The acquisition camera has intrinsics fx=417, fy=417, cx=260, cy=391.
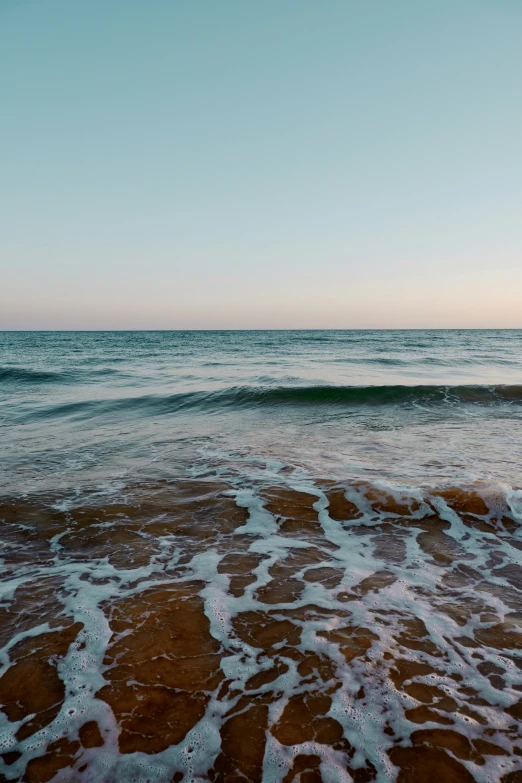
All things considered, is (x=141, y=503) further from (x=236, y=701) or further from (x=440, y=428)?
(x=440, y=428)

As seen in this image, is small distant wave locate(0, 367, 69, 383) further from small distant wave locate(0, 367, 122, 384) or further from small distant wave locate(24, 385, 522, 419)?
small distant wave locate(24, 385, 522, 419)

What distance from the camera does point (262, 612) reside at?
318 centimetres

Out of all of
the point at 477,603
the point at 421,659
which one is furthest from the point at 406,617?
the point at 477,603

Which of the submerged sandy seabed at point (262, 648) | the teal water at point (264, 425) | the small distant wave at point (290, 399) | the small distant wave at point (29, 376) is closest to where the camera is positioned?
the submerged sandy seabed at point (262, 648)

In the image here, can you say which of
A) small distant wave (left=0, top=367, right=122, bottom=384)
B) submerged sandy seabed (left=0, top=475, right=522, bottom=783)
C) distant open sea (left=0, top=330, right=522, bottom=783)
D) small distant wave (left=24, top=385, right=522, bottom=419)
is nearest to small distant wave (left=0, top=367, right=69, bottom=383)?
small distant wave (left=0, top=367, right=122, bottom=384)

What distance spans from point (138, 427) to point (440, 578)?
773 cm

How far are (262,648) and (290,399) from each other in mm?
10765

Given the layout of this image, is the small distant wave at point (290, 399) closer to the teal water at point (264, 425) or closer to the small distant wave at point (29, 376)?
the teal water at point (264, 425)

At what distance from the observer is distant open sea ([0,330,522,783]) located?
2127 mm

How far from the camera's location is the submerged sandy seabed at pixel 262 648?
6.87ft

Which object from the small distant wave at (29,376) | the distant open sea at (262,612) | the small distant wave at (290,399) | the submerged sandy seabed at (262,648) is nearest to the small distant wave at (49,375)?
the small distant wave at (29,376)

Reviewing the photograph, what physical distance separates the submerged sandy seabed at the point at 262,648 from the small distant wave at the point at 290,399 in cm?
764

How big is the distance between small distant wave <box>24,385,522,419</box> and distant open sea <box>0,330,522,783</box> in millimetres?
4468

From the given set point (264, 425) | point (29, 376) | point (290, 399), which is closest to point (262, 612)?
point (264, 425)
